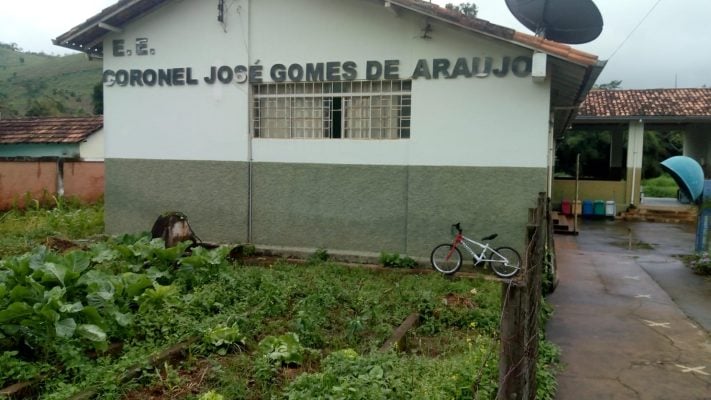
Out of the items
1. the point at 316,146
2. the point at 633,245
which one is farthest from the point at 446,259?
the point at 633,245

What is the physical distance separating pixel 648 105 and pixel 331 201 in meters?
17.4

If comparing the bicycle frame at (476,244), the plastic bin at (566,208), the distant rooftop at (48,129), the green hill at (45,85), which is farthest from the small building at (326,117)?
the green hill at (45,85)

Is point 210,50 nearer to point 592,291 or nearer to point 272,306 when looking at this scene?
point 272,306

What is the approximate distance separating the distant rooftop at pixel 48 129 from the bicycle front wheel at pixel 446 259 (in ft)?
49.8

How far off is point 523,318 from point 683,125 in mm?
25723

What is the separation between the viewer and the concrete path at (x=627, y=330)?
204 inches

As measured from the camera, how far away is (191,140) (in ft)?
35.0

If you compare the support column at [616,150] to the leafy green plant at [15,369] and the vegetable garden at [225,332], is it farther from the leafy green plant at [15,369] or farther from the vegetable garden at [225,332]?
the leafy green plant at [15,369]

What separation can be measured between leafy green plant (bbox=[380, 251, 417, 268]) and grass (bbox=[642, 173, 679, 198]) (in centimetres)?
2680

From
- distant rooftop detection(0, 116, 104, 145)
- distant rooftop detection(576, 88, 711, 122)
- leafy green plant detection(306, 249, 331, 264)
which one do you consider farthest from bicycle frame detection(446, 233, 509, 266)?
Result: distant rooftop detection(0, 116, 104, 145)

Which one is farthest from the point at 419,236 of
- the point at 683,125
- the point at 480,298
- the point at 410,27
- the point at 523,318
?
the point at 683,125

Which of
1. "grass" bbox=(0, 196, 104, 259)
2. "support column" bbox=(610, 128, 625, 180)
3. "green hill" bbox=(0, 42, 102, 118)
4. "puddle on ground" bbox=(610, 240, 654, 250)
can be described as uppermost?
"green hill" bbox=(0, 42, 102, 118)

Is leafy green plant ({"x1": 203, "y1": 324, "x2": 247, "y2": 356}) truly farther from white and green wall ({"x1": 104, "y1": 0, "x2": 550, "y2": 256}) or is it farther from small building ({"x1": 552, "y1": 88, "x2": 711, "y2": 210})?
small building ({"x1": 552, "y1": 88, "x2": 711, "y2": 210})

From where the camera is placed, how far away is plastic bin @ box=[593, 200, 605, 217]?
20.6 metres
